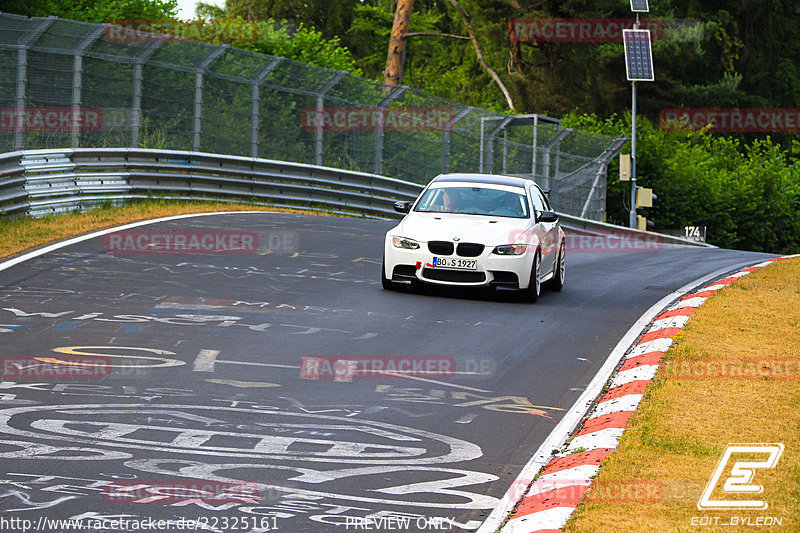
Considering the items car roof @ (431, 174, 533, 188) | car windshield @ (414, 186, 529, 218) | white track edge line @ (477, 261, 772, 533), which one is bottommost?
white track edge line @ (477, 261, 772, 533)

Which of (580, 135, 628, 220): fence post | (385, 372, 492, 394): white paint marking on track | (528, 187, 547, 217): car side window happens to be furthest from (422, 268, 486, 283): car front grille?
(580, 135, 628, 220): fence post

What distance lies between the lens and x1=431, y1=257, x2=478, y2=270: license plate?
44.7 ft

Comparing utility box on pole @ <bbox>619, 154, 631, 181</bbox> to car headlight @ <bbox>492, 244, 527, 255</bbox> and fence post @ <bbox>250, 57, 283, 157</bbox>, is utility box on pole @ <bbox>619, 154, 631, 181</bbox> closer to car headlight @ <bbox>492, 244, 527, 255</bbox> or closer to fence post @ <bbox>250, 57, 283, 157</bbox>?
fence post @ <bbox>250, 57, 283, 157</bbox>

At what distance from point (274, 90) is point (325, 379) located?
54.2 feet

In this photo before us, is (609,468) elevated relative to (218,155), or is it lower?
lower

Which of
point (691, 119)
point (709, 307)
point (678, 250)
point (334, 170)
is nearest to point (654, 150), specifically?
point (691, 119)

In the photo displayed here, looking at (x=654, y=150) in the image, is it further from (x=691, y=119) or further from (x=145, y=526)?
(x=145, y=526)

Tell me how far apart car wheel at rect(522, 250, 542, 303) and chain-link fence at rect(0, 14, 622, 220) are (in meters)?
9.12

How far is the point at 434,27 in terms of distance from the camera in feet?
234

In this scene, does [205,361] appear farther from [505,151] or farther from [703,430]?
[505,151]

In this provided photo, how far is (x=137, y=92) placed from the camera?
2184 centimetres

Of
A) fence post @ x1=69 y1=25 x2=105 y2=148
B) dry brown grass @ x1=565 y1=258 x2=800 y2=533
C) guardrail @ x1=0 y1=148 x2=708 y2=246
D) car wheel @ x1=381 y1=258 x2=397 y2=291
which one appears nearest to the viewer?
dry brown grass @ x1=565 y1=258 x2=800 y2=533

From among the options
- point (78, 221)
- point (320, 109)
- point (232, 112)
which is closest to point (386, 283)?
point (78, 221)

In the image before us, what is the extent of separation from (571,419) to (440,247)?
19.2ft
